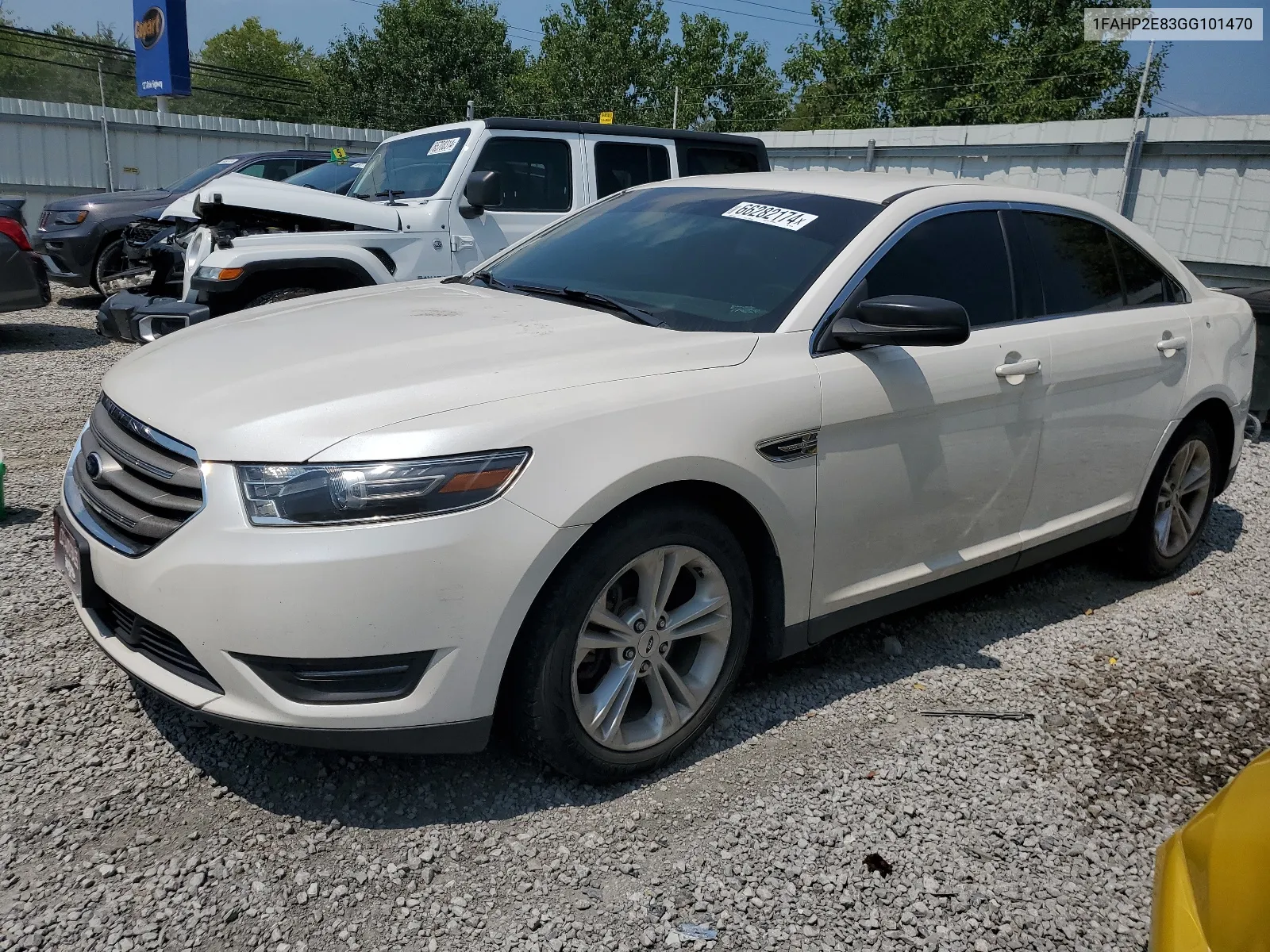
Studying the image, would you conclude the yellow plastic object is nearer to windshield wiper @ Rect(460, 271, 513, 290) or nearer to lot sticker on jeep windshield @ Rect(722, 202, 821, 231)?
lot sticker on jeep windshield @ Rect(722, 202, 821, 231)

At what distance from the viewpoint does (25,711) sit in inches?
122

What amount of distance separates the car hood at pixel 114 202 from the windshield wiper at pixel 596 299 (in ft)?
30.9

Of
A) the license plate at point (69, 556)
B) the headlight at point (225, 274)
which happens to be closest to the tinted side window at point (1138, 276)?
the license plate at point (69, 556)

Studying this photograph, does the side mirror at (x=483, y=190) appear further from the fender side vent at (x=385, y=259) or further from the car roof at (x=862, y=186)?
the car roof at (x=862, y=186)

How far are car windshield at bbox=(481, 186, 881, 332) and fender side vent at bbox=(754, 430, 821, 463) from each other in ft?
1.19

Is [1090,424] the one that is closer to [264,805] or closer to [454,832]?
[454,832]

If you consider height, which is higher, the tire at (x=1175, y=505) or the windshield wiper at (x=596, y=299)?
the windshield wiper at (x=596, y=299)

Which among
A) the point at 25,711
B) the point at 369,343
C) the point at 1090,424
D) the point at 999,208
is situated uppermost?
the point at 999,208

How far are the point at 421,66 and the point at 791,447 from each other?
4419cm

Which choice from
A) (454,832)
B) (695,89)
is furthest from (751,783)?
(695,89)

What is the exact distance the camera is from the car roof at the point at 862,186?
12.0 ft

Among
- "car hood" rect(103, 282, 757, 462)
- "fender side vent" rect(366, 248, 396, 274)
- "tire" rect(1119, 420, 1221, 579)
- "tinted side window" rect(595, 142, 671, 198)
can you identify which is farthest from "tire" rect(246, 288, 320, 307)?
"tire" rect(1119, 420, 1221, 579)

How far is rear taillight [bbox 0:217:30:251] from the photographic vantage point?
9070 mm

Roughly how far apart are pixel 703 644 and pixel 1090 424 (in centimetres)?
195
